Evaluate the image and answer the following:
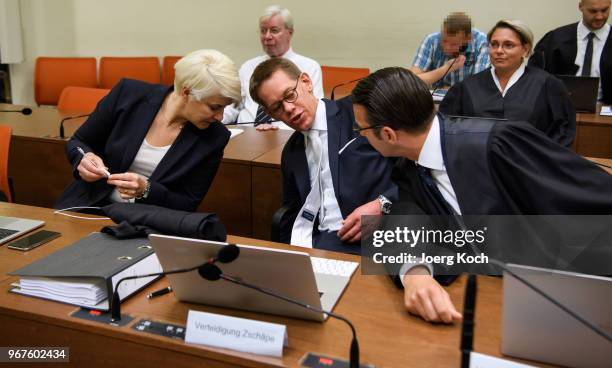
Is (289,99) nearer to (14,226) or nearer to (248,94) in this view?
(14,226)

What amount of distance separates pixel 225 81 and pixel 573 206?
1235 millimetres

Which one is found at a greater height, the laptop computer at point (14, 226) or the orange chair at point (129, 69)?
the orange chair at point (129, 69)

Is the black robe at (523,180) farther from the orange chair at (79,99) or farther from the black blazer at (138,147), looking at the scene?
the orange chair at (79,99)

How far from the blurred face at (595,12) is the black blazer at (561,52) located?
12 centimetres

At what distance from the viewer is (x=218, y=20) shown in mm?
6020

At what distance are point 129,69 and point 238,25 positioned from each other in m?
1.20

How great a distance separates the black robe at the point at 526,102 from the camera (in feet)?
10.2

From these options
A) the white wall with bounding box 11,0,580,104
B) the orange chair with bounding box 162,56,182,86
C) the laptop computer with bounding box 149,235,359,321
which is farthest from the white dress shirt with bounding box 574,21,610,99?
the laptop computer with bounding box 149,235,359,321

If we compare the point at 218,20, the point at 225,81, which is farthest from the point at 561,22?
the point at 225,81

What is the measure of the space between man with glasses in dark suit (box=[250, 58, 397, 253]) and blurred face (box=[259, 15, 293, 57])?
2135mm

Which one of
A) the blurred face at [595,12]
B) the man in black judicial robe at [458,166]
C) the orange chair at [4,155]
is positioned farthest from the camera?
the blurred face at [595,12]

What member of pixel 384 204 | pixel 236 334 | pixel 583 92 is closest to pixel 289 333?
pixel 236 334

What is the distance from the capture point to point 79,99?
4.26m

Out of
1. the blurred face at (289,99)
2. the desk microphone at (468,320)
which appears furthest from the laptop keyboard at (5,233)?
the desk microphone at (468,320)
